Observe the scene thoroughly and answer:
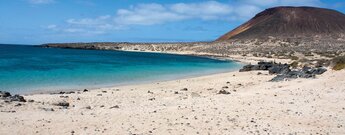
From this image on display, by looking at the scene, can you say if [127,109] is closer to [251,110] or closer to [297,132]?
[251,110]

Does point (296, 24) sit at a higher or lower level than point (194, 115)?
higher

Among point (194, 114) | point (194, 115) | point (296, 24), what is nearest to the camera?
point (194, 115)

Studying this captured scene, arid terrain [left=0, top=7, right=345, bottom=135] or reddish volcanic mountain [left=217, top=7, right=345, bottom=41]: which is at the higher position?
reddish volcanic mountain [left=217, top=7, right=345, bottom=41]

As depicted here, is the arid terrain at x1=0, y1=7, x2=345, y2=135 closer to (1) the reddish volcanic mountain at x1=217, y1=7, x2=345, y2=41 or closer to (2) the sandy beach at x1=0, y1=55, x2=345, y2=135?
(2) the sandy beach at x1=0, y1=55, x2=345, y2=135

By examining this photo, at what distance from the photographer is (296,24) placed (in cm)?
10594

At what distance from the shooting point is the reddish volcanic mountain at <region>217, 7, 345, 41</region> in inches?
3863

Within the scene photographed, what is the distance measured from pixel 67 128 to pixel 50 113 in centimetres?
212

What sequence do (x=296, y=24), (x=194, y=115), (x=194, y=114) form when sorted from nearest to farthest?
(x=194, y=115) → (x=194, y=114) → (x=296, y=24)

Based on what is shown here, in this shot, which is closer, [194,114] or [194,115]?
[194,115]

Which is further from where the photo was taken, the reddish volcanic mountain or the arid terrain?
the reddish volcanic mountain

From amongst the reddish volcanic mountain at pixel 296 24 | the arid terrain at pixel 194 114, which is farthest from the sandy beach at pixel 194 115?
the reddish volcanic mountain at pixel 296 24

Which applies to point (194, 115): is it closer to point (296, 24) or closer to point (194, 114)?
point (194, 114)

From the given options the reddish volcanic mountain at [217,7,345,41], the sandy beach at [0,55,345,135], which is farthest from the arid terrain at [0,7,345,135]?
the reddish volcanic mountain at [217,7,345,41]

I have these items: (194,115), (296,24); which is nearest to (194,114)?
(194,115)
